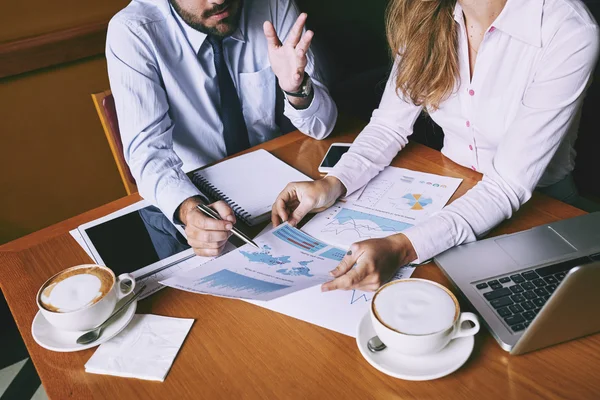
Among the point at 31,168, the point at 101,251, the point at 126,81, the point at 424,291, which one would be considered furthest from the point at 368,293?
the point at 31,168

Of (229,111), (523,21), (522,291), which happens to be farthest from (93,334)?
(523,21)

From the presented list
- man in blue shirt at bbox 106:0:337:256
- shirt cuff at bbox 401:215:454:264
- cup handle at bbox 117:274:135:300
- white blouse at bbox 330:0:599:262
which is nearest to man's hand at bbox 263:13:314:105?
man in blue shirt at bbox 106:0:337:256

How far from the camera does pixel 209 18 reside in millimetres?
1329

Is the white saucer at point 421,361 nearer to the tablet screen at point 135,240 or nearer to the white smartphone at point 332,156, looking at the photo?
the tablet screen at point 135,240

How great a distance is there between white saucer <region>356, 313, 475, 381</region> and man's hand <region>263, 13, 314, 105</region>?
0.77m

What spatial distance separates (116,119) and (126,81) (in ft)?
0.64

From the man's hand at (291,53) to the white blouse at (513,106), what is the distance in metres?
0.26

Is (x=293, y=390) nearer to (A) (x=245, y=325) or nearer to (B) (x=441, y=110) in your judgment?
(A) (x=245, y=325)

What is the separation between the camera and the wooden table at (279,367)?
646 mm

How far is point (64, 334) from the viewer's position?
76 cm

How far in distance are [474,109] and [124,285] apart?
0.87 m

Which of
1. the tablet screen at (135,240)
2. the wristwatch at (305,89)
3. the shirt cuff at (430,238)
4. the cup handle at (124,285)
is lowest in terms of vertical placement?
the tablet screen at (135,240)

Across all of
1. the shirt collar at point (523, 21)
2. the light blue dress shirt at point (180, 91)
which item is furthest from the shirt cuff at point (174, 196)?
the shirt collar at point (523, 21)

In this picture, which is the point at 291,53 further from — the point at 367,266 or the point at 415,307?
the point at 415,307
